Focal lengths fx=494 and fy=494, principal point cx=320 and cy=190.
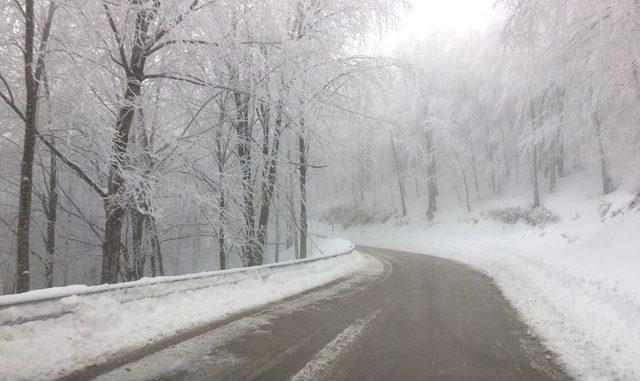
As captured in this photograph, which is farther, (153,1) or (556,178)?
(556,178)

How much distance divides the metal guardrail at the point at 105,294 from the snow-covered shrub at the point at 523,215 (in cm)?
2310

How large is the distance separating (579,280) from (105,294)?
32.2 ft

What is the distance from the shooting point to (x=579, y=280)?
36.5 ft

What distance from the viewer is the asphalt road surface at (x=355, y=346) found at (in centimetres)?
529

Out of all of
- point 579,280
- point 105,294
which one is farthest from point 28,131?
point 579,280

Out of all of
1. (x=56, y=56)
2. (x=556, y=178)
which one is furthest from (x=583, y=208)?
(x=56, y=56)

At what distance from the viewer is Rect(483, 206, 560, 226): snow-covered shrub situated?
94.9 ft

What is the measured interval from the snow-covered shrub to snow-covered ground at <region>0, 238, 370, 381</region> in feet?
76.7

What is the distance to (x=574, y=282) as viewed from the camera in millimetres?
11148

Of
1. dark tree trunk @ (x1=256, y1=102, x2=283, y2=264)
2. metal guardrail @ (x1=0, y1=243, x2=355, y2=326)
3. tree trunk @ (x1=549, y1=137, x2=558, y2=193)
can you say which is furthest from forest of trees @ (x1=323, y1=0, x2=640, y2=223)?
metal guardrail @ (x1=0, y1=243, x2=355, y2=326)

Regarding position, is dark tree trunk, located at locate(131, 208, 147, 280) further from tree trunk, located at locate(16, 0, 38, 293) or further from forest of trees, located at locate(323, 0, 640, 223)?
forest of trees, located at locate(323, 0, 640, 223)

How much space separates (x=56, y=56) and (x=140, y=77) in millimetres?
1729

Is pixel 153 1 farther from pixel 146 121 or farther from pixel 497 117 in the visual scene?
pixel 497 117

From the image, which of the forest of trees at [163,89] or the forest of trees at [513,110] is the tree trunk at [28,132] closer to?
the forest of trees at [163,89]
